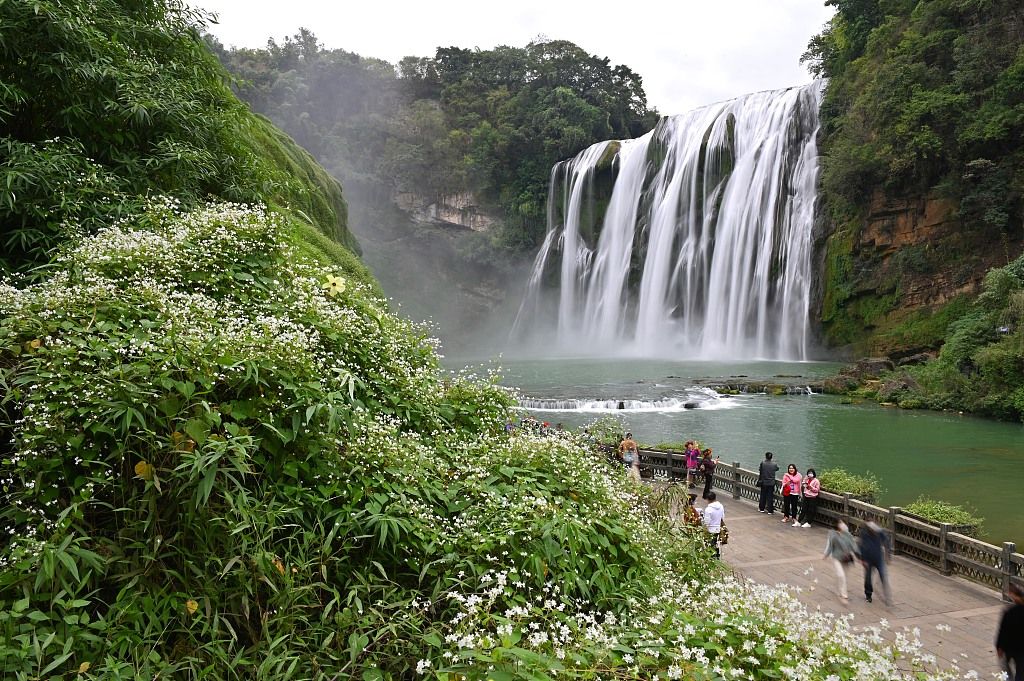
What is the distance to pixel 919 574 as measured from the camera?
841cm

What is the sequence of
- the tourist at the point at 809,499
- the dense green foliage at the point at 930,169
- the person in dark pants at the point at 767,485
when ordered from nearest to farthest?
the tourist at the point at 809,499, the person in dark pants at the point at 767,485, the dense green foliage at the point at 930,169

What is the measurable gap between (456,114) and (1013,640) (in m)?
63.5

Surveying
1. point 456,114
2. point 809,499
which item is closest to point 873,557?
point 809,499

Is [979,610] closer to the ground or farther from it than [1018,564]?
closer to the ground

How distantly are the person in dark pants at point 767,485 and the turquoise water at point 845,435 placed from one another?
3742mm

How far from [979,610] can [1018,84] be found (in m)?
28.8

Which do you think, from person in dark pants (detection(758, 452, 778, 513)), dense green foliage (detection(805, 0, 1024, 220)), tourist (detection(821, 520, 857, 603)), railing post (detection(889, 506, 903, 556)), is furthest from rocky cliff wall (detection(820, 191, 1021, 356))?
tourist (detection(821, 520, 857, 603))

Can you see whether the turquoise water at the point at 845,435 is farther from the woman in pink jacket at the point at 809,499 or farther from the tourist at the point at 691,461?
the tourist at the point at 691,461

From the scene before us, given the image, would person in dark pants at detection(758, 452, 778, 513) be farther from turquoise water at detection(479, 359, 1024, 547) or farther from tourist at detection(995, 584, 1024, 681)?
tourist at detection(995, 584, 1024, 681)

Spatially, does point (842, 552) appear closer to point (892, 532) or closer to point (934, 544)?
point (934, 544)

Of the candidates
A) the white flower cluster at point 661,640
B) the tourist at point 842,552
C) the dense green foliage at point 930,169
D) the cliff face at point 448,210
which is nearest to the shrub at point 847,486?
the tourist at point 842,552

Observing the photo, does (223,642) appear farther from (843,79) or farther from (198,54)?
(843,79)

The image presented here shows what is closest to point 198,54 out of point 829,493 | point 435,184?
point 829,493

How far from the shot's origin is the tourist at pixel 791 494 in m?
10.4
